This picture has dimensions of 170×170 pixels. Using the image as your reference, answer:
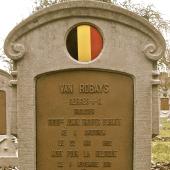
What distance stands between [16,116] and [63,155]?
0.71 metres

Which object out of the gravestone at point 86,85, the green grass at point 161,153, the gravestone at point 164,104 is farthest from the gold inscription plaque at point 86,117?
the gravestone at point 164,104

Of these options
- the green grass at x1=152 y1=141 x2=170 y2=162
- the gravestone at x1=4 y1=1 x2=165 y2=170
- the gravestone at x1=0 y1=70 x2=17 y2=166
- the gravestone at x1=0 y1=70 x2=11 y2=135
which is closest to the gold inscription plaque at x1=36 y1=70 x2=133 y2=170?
the gravestone at x1=4 y1=1 x2=165 y2=170

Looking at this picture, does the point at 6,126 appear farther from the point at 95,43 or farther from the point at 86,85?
the point at 95,43

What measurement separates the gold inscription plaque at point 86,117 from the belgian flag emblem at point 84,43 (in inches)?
7.2

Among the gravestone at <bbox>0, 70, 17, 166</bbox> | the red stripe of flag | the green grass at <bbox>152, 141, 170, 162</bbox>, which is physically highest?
the red stripe of flag

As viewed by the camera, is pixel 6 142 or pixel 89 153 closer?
pixel 89 153

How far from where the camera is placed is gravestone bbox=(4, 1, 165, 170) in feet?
19.4

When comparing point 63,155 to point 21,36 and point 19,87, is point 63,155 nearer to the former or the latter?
point 19,87

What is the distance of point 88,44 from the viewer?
597 cm

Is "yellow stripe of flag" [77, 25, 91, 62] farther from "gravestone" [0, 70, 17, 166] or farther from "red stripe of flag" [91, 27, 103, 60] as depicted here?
"gravestone" [0, 70, 17, 166]

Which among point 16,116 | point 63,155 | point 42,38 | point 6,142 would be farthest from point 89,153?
point 6,142

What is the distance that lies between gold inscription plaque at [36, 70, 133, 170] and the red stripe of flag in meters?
0.21

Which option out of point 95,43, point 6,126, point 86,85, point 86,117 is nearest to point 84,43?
point 95,43

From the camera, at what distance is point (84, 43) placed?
5980 mm
